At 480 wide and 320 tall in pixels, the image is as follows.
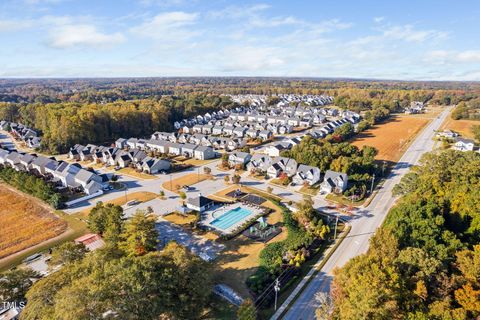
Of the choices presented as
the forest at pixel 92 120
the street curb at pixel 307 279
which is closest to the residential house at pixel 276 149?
the street curb at pixel 307 279

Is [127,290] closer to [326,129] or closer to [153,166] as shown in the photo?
[153,166]

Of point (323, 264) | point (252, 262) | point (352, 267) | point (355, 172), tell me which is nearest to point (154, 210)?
point (252, 262)

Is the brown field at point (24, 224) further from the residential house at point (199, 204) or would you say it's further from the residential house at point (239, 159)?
the residential house at point (239, 159)

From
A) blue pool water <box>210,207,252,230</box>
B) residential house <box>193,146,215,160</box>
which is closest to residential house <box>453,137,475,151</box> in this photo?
residential house <box>193,146,215,160</box>

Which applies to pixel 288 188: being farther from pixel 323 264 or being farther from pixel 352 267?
pixel 352 267

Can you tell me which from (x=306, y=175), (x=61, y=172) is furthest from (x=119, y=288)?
(x=61, y=172)

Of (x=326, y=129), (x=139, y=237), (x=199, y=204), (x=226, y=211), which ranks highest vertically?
(x=326, y=129)
